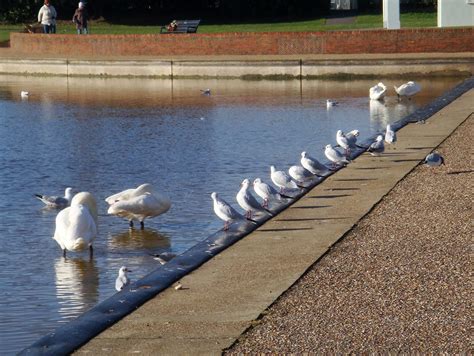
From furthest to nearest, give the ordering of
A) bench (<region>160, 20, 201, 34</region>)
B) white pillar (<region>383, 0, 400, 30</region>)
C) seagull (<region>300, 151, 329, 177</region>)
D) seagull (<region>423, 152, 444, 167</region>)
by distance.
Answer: bench (<region>160, 20, 201, 34</region>)
white pillar (<region>383, 0, 400, 30</region>)
seagull (<region>300, 151, 329, 177</region>)
seagull (<region>423, 152, 444, 167</region>)

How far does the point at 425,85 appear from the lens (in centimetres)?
3009

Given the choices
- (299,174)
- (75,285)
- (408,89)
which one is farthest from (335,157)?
(408,89)

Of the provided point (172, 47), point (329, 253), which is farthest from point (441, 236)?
point (172, 47)

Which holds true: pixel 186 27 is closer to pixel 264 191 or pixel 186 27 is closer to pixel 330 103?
pixel 330 103

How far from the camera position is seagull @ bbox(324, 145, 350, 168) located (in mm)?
15398

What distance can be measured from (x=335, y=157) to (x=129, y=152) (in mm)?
4972

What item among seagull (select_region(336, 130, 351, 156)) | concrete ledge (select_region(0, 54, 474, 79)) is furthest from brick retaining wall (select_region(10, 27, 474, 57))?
seagull (select_region(336, 130, 351, 156))

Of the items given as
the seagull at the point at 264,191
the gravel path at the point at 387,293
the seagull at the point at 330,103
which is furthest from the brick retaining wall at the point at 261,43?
the gravel path at the point at 387,293

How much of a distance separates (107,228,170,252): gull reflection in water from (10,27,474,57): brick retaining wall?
861 inches

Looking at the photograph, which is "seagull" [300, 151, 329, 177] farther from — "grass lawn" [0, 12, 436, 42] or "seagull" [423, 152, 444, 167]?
"grass lawn" [0, 12, 436, 42]

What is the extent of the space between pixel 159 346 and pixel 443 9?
3210cm

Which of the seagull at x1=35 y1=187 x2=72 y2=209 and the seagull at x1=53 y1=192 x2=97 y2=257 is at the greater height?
the seagull at x1=53 y1=192 x2=97 y2=257

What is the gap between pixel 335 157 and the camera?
15.5 m

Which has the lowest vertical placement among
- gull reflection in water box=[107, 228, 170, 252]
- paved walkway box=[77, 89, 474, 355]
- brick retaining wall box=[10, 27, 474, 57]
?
gull reflection in water box=[107, 228, 170, 252]
